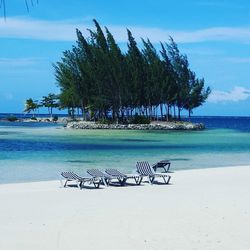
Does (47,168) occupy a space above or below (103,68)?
below

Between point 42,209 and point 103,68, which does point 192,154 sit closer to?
point 42,209

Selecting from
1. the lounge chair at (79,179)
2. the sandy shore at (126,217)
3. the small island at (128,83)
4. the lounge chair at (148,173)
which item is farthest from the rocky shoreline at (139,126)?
the lounge chair at (79,179)

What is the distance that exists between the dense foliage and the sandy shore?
5665 centimetres

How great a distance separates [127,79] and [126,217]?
62353 millimetres

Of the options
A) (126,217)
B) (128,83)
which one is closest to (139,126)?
(128,83)

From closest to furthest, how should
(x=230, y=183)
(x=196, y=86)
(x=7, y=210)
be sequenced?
(x=7, y=210) → (x=230, y=183) → (x=196, y=86)

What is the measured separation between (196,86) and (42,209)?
2755 inches

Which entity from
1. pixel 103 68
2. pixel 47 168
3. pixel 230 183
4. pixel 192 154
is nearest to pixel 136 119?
pixel 103 68

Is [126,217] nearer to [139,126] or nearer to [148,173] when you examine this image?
[148,173]

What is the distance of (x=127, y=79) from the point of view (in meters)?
73.3

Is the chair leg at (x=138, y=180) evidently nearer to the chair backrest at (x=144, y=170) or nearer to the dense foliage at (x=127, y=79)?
the chair backrest at (x=144, y=170)

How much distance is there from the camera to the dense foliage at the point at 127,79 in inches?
2886

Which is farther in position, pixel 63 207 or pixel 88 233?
pixel 63 207

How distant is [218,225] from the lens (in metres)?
10.5
